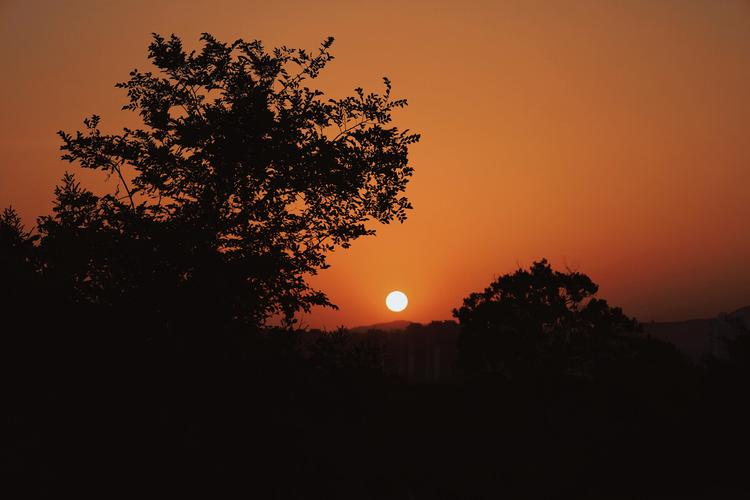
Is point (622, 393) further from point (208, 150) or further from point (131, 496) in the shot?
point (131, 496)

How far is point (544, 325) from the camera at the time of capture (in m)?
54.2

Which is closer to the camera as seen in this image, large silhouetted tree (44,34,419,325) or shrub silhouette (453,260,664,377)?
large silhouetted tree (44,34,419,325)

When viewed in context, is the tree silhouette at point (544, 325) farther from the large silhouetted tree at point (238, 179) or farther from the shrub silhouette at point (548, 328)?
the large silhouetted tree at point (238, 179)

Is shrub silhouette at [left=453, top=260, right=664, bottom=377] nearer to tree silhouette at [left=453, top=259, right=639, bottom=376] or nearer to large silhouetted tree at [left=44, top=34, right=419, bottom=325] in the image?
tree silhouette at [left=453, top=259, right=639, bottom=376]

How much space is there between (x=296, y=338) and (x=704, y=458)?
33611 mm

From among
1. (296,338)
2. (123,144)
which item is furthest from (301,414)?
(123,144)

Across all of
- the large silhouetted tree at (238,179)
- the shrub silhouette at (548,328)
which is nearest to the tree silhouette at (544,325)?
the shrub silhouette at (548,328)

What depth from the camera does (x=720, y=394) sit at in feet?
157

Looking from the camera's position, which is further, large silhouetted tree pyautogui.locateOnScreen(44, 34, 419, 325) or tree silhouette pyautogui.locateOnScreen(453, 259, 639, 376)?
tree silhouette pyautogui.locateOnScreen(453, 259, 639, 376)

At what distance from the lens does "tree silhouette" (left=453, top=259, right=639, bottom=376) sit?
53.1 m

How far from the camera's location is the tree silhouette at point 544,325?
5309 centimetres

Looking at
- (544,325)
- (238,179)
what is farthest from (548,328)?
(238,179)

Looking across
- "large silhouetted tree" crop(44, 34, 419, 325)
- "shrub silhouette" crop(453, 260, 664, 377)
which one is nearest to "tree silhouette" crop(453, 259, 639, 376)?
"shrub silhouette" crop(453, 260, 664, 377)

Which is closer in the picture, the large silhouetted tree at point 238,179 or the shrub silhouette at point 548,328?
the large silhouetted tree at point 238,179
